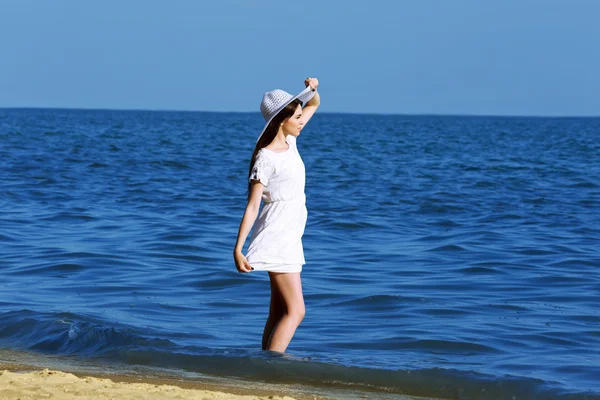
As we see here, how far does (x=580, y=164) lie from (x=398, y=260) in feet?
73.5

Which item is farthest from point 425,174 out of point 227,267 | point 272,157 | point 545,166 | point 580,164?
point 272,157

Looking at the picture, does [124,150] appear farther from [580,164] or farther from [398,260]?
[398,260]

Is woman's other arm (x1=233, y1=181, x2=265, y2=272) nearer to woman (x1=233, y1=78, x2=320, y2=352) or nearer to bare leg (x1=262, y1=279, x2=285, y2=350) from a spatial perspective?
woman (x1=233, y1=78, x2=320, y2=352)

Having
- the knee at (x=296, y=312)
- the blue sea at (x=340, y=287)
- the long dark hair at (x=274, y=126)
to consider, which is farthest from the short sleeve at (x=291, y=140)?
the blue sea at (x=340, y=287)

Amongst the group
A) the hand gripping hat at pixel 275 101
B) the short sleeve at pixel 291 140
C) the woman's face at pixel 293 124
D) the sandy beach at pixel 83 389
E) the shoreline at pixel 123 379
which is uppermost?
the hand gripping hat at pixel 275 101

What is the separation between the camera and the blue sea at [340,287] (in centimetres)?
664

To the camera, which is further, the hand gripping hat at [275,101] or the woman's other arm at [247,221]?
the hand gripping hat at [275,101]

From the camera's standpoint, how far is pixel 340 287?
381 inches

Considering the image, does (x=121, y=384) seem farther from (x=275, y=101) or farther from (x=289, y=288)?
(x=275, y=101)

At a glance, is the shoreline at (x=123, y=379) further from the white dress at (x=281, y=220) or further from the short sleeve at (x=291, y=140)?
the short sleeve at (x=291, y=140)

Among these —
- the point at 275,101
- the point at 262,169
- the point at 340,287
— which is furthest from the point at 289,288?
the point at 340,287

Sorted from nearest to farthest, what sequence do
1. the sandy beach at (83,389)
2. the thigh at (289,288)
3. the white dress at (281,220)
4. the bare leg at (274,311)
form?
the sandy beach at (83,389), the white dress at (281,220), the thigh at (289,288), the bare leg at (274,311)

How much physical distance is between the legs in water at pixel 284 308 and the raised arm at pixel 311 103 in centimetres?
106

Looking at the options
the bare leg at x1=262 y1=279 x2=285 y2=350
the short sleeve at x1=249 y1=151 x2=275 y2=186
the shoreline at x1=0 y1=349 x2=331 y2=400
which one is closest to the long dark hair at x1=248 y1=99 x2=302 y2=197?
the short sleeve at x1=249 y1=151 x2=275 y2=186
